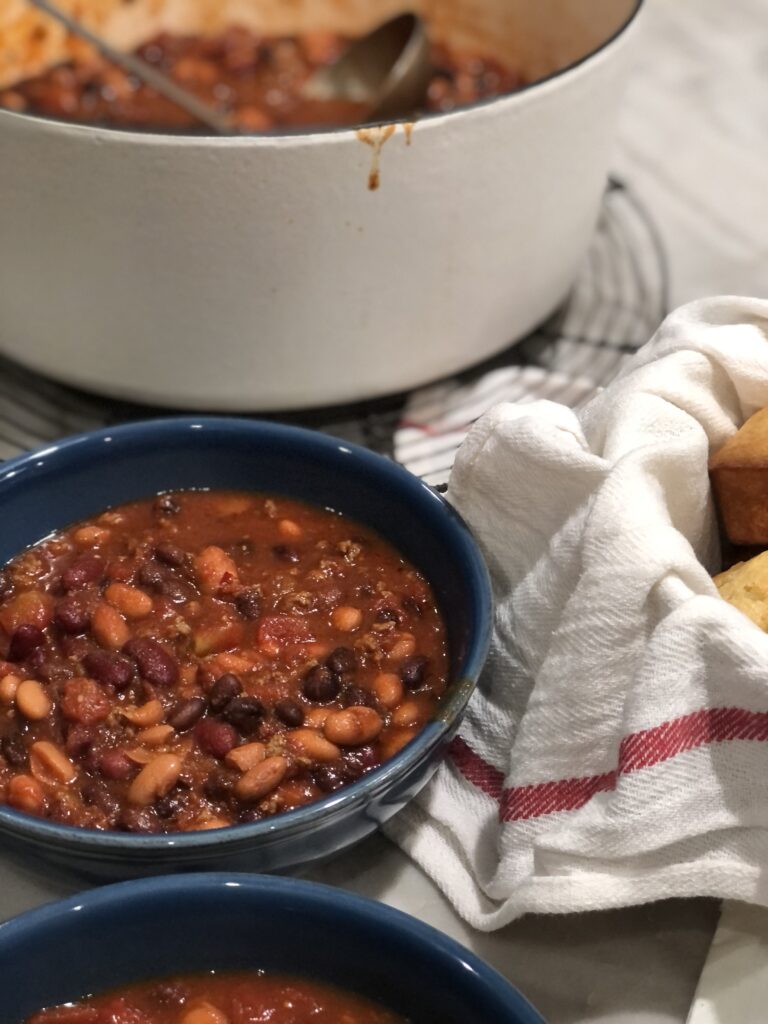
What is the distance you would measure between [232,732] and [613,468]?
42 cm

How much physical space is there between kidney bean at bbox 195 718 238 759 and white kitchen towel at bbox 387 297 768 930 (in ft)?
0.64

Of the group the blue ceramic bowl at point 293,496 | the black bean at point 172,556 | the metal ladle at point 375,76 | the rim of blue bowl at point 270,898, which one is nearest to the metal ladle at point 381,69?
the metal ladle at point 375,76

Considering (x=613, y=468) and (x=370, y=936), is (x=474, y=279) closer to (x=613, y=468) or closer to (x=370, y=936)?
(x=613, y=468)

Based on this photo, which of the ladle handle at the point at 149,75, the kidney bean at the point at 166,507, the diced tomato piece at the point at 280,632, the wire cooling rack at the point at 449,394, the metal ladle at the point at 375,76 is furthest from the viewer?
the metal ladle at the point at 375,76

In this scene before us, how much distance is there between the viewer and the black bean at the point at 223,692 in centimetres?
111

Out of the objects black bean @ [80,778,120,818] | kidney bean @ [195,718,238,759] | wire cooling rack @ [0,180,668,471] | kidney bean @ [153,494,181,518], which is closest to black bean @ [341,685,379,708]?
kidney bean @ [195,718,238,759]

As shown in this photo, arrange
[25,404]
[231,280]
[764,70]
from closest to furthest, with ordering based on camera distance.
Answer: [231,280] < [25,404] < [764,70]

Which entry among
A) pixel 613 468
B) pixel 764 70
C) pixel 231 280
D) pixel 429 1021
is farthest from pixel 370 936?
pixel 764 70

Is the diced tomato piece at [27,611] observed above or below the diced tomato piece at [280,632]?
below

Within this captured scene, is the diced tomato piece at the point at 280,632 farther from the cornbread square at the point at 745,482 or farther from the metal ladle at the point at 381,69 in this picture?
the metal ladle at the point at 381,69

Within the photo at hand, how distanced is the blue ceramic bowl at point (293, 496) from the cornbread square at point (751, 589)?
0.74ft

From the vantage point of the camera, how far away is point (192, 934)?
3.02 ft

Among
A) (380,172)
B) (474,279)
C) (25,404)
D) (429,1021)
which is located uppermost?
(380,172)

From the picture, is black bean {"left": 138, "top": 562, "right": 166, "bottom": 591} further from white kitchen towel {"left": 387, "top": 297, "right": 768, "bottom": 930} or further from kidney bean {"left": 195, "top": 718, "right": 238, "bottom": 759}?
white kitchen towel {"left": 387, "top": 297, "right": 768, "bottom": 930}
